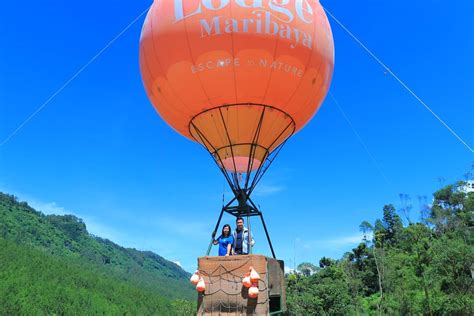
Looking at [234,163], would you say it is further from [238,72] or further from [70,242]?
[70,242]

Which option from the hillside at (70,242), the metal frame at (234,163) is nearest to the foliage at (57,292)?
the hillside at (70,242)

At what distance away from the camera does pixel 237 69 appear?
8.39 meters

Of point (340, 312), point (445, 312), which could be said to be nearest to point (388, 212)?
point (340, 312)

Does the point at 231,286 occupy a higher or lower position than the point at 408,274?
lower

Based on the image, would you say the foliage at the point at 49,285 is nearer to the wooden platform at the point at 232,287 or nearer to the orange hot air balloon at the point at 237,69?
the orange hot air balloon at the point at 237,69

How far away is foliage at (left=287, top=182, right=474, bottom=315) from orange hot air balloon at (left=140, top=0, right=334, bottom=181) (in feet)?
106

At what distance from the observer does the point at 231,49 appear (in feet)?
27.2

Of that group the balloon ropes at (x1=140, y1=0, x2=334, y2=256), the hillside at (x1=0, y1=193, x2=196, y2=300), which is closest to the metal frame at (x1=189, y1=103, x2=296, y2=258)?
the balloon ropes at (x1=140, y1=0, x2=334, y2=256)

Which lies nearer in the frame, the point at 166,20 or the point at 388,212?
the point at 166,20

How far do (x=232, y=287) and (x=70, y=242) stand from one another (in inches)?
6068

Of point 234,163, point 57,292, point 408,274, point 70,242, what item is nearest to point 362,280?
point 408,274

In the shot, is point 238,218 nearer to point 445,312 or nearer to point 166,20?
point 166,20

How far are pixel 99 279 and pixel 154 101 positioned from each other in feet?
277

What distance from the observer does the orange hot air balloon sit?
327 inches
